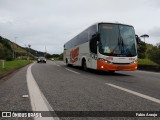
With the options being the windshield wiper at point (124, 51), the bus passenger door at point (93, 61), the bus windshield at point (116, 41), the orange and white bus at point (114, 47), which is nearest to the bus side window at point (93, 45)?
the orange and white bus at point (114, 47)

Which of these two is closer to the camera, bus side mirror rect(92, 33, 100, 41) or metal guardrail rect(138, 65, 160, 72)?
bus side mirror rect(92, 33, 100, 41)

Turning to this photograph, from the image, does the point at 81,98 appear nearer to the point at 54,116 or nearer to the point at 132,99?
the point at 132,99

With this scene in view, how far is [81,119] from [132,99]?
2475 millimetres

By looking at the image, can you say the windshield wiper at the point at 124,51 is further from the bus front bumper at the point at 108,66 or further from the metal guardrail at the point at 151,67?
the metal guardrail at the point at 151,67

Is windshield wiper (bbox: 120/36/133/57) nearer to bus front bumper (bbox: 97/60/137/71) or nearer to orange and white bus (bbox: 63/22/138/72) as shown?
orange and white bus (bbox: 63/22/138/72)

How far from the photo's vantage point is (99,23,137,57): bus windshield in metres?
15.5

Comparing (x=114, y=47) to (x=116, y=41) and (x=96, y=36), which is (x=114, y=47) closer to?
(x=116, y=41)

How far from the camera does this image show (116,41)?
15.6m

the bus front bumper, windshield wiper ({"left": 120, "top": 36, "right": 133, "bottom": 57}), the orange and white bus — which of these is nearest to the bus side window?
the orange and white bus

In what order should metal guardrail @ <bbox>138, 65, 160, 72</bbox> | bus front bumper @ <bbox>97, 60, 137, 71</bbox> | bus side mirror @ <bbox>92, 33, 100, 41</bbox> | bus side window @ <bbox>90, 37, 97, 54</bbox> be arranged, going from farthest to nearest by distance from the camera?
1. metal guardrail @ <bbox>138, 65, 160, 72</bbox>
2. bus side window @ <bbox>90, 37, 97, 54</bbox>
3. bus side mirror @ <bbox>92, 33, 100, 41</bbox>
4. bus front bumper @ <bbox>97, 60, 137, 71</bbox>

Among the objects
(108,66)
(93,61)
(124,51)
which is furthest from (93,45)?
(124,51)

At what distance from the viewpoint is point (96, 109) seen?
529cm

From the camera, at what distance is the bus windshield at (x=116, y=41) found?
15.5 meters

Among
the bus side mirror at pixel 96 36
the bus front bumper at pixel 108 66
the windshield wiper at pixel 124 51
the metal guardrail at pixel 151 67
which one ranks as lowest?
the metal guardrail at pixel 151 67
